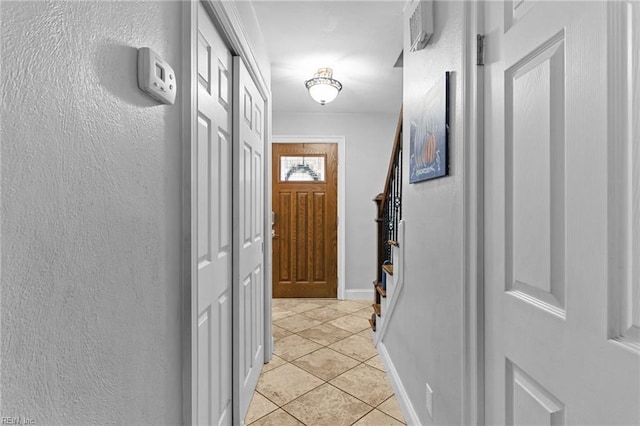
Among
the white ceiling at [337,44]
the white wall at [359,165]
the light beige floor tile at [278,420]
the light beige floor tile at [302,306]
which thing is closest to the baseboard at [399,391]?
the light beige floor tile at [278,420]

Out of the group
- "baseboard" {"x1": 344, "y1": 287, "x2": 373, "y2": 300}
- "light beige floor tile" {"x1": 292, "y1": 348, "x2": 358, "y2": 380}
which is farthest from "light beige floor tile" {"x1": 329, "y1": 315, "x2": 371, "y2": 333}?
"baseboard" {"x1": 344, "y1": 287, "x2": 373, "y2": 300}

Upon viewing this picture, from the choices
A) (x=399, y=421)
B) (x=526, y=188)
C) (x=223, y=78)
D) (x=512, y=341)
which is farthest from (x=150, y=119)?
(x=399, y=421)

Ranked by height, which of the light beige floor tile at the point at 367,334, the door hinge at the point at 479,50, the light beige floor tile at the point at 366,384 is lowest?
the light beige floor tile at the point at 366,384

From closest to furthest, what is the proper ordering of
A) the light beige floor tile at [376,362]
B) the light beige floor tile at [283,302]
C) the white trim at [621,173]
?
→ the white trim at [621,173], the light beige floor tile at [376,362], the light beige floor tile at [283,302]

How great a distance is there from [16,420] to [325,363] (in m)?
2.28

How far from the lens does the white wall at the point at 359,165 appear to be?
443 cm

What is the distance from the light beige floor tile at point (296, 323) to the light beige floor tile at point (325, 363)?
606 millimetres

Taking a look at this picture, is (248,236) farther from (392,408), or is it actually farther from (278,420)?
(392,408)

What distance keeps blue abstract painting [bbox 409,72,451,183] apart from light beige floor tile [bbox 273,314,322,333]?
2.12 m

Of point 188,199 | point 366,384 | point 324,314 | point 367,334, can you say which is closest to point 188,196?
point 188,199

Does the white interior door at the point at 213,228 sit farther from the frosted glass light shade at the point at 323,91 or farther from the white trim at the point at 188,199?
the frosted glass light shade at the point at 323,91

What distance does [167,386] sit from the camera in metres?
0.98

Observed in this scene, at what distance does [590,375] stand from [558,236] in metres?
0.29

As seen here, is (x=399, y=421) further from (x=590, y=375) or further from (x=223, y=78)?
(x=223, y=78)
